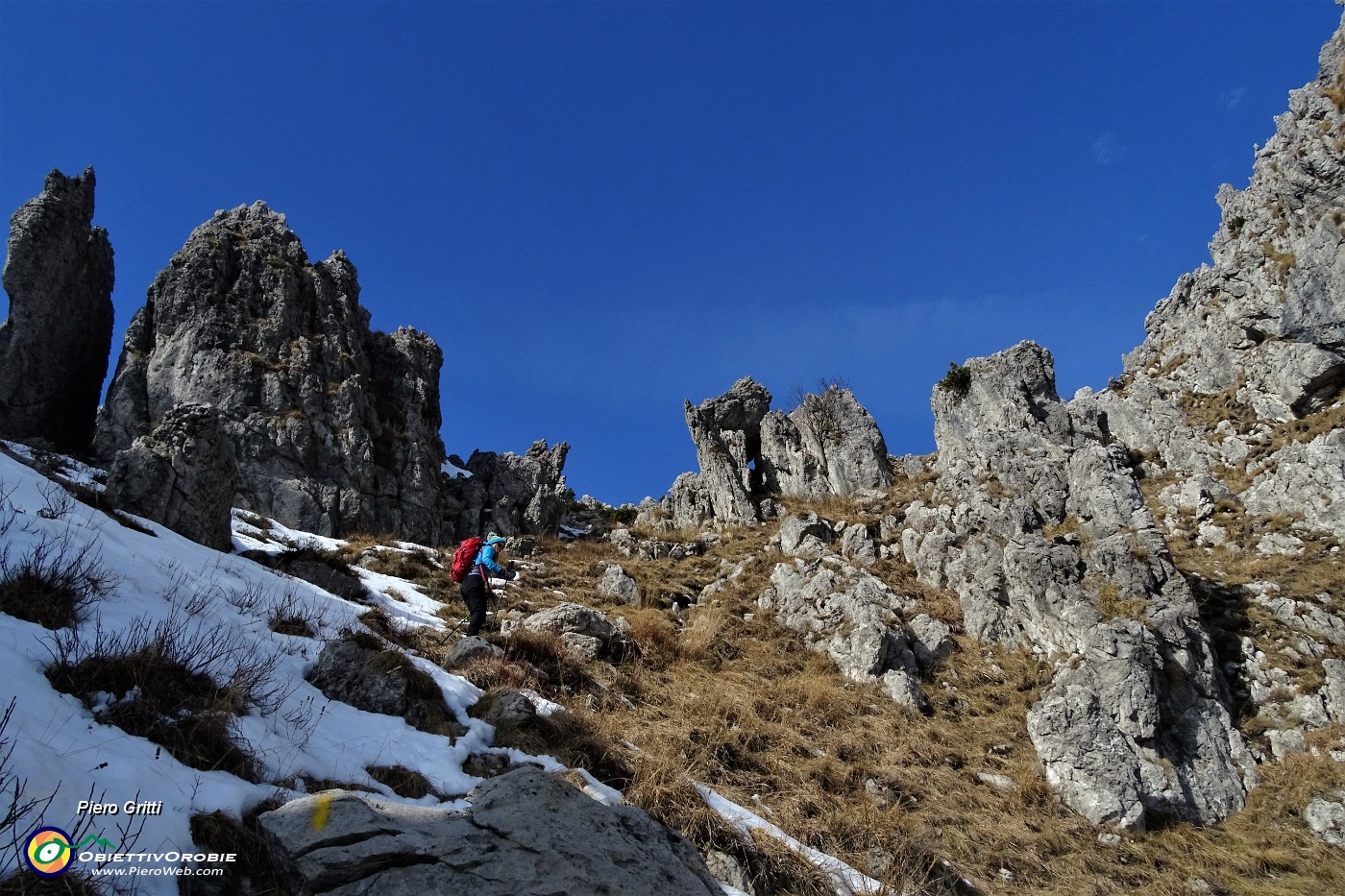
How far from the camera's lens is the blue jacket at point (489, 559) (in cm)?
1192

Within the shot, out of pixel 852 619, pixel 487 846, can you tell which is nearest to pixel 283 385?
pixel 852 619

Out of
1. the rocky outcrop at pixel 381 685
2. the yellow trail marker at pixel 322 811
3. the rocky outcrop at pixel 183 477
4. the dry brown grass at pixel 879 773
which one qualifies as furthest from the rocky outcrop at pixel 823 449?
the yellow trail marker at pixel 322 811

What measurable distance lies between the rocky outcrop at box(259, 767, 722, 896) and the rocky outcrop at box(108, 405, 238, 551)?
11.6m

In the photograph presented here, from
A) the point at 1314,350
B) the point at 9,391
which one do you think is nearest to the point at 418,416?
the point at 9,391

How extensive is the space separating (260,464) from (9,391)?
1044 centimetres

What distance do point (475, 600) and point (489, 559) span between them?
2.63ft

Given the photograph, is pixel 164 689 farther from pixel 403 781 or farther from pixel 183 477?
pixel 183 477

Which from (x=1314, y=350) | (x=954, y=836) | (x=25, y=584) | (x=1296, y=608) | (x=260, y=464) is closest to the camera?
(x=25, y=584)

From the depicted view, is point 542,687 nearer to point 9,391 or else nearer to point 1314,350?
point 1314,350

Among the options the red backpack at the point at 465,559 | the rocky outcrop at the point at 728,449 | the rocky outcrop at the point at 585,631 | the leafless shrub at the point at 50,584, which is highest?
the rocky outcrop at the point at 728,449

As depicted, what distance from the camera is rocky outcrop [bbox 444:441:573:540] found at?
29.6 metres

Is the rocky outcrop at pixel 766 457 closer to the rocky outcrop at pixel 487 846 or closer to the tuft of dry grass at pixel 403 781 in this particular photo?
the tuft of dry grass at pixel 403 781

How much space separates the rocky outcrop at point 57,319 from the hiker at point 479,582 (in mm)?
24179

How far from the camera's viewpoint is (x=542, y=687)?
9.55 m
